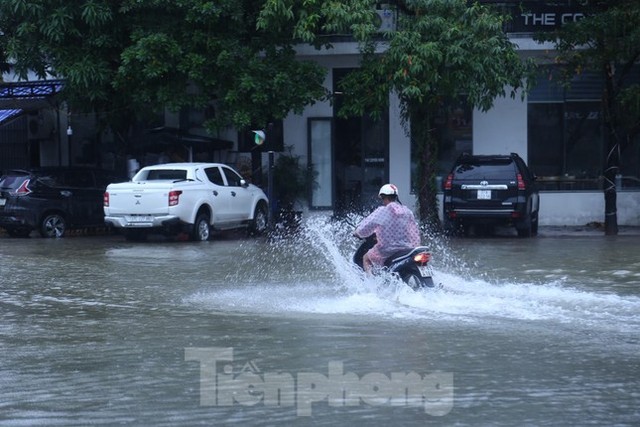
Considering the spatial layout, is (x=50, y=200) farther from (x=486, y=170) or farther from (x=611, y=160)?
(x=611, y=160)

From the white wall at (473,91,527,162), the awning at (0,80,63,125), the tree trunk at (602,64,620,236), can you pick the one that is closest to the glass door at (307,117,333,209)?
the white wall at (473,91,527,162)

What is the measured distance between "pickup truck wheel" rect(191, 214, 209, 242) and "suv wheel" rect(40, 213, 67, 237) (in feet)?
12.3

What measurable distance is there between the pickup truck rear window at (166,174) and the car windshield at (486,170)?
20.0 ft

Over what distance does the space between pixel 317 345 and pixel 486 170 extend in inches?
544

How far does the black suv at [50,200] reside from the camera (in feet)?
77.8

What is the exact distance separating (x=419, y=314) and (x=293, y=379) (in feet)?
11.0

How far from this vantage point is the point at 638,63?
2562cm

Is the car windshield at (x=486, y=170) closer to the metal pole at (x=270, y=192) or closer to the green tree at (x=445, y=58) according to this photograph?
the green tree at (x=445, y=58)

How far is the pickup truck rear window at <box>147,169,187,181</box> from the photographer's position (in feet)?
76.4

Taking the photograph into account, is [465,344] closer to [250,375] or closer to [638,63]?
[250,375]

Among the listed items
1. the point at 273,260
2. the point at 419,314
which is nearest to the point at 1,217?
→ the point at 273,260

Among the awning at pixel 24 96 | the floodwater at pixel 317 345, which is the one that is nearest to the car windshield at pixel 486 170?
the floodwater at pixel 317 345

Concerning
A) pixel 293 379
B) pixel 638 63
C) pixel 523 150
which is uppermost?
pixel 638 63

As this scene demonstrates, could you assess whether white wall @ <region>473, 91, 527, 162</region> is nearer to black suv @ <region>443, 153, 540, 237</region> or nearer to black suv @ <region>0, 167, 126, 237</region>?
black suv @ <region>443, 153, 540, 237</region>
